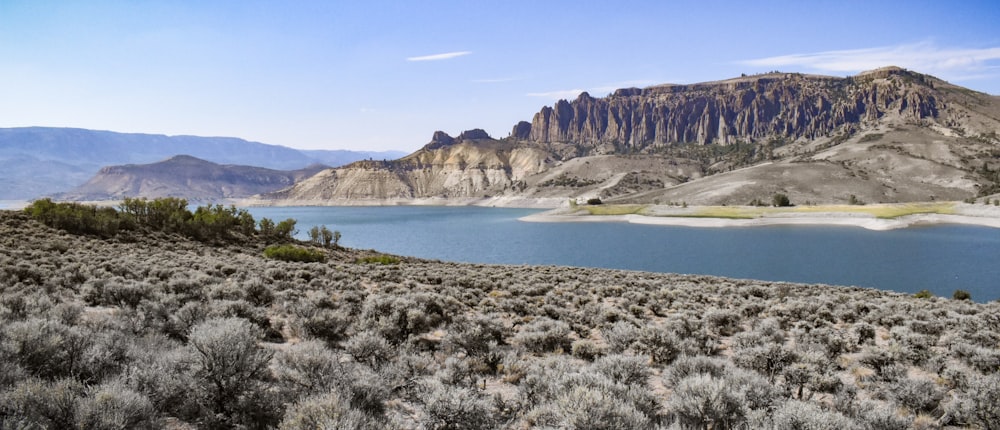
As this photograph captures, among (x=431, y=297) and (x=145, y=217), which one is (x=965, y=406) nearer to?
(x=431, y=297)

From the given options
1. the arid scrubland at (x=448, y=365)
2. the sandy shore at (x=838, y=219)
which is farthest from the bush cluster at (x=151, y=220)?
the sandy shore at (x=838, y=219)

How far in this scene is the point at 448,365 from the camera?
25.2ft

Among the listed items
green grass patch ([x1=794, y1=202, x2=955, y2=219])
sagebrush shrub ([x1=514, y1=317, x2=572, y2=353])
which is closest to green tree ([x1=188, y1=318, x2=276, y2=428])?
sagebrush shrub ([x1=514, y1=317, x2=572, y2=353])

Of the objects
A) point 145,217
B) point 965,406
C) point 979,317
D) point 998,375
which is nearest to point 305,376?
point 965,406

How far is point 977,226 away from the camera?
86.7 meters

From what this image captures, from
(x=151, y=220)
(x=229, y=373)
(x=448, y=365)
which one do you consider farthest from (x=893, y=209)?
(x=229, y=373)

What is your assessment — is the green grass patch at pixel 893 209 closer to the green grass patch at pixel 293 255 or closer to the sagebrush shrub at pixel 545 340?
the green grass patch at pixel 293 255

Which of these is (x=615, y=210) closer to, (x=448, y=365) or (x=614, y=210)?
(x=614, y=210)

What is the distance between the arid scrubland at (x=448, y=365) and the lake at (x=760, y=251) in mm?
35645

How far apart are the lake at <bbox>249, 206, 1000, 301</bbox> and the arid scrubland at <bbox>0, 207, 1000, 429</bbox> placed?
35.6m

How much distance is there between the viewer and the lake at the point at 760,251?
43.9 meters

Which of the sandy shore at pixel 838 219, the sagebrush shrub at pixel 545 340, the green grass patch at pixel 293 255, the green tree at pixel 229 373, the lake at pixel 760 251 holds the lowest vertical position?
the lake at pixel 760 251

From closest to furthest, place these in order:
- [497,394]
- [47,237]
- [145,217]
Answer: [497,394] < [47,237] < [145,217]

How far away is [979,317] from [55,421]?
816 inches
